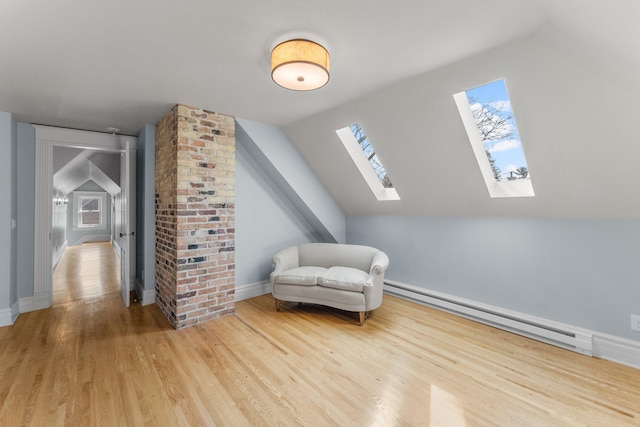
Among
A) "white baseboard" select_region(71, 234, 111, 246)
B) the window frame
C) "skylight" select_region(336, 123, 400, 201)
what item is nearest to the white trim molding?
"skylight" select_region(336, 123, 400, 201)

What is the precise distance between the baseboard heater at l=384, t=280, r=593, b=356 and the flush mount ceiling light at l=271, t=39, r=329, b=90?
2.87 meters

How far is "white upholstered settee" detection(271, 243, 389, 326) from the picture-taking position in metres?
3.04

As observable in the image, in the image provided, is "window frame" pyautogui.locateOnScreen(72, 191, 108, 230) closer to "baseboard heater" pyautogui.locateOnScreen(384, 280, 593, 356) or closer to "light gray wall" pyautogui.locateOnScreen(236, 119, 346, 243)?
"light gray wall" pyautogui.locateOnScreen(236, 119, 346, 243)

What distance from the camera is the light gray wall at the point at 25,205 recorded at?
130 inches

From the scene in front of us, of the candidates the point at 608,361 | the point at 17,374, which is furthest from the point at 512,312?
the point at 17,374

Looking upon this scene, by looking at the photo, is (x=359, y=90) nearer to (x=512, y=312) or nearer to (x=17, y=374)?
(x=512, y=312)

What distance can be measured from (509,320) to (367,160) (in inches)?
94.8

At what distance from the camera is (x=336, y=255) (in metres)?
3.88

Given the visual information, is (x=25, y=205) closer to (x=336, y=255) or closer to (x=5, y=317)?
(x=5, y=317)

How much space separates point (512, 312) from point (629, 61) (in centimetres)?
234

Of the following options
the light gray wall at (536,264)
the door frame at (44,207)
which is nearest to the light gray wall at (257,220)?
the door frame at (44,207)

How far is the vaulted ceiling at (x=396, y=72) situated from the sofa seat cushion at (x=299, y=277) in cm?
166

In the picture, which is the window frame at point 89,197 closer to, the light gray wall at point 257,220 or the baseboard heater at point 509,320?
the light gray wall at point 257,220

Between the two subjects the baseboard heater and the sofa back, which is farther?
the sofa back
